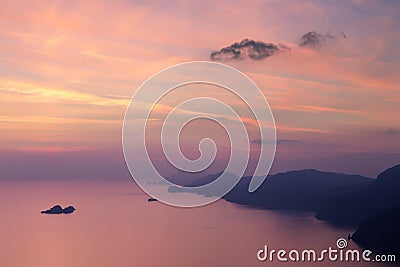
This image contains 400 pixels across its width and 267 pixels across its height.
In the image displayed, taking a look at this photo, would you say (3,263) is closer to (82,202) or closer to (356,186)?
(82,202)

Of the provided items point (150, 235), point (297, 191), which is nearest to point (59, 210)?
point (150, 235)

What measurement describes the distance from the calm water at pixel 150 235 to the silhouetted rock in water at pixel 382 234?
222cm

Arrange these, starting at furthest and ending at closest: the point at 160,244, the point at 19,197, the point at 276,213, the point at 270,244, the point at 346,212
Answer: the point at 19,197 → the point at 276,213 → the point at 346,212 → the point at 270,244 → the point at 160,244

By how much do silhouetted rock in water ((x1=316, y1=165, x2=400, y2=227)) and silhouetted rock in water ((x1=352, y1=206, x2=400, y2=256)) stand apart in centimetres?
1295

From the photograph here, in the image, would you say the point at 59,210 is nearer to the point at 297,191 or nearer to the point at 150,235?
the point at 150,235

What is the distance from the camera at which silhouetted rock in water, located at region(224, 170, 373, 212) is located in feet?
321

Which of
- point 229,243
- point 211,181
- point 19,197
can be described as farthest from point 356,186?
point 19,197

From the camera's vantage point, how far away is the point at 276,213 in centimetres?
8831

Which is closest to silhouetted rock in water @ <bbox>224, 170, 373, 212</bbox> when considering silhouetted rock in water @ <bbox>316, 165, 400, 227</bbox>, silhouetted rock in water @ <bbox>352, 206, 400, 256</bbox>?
silhouetted rock in water @ <bbox>316, 165, 400, 227</bbox>

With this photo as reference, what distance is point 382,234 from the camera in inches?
2159

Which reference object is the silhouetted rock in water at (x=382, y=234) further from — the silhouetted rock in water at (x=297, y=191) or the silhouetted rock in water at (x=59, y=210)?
the silhouetted rock in water at (x=59, y=210)

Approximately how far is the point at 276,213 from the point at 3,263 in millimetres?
55832

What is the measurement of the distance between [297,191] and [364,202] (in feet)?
83.9

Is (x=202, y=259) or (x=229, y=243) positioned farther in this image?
(x=229, y=243)
